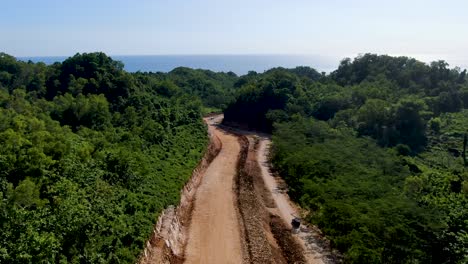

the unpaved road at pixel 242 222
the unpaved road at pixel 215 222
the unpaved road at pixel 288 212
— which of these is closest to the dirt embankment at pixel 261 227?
the unpaved road at pixel 242 222

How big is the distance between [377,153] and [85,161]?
125ft

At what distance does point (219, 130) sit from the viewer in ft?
301

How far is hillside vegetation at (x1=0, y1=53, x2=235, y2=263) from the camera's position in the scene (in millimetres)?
25312

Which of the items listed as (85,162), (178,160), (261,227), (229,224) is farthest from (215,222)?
(178,160)

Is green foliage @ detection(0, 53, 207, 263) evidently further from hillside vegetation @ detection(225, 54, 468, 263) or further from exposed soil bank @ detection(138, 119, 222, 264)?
hillside vegetation @ detection(225, 54, 468, 263)

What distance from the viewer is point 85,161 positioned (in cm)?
3641

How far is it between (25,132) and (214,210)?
61.3ft

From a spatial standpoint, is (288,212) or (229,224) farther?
(288,212)

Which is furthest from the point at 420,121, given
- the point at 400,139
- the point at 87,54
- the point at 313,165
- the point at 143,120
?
the point at 87,54

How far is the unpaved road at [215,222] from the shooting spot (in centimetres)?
3471

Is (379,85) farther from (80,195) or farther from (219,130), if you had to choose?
(80,195)

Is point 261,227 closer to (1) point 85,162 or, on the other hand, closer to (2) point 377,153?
(1) point 85,162

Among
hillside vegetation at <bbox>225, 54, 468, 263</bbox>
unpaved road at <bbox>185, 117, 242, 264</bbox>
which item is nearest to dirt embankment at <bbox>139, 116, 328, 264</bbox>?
unpaved road at <bbox>185, 117, 242, 264</bbox>

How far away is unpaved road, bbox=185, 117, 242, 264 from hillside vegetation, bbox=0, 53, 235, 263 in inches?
119
